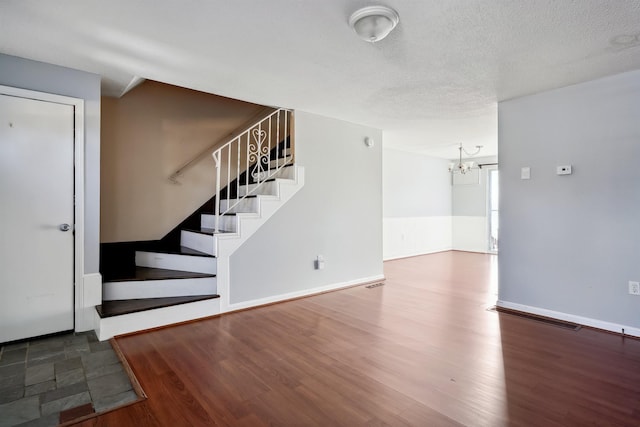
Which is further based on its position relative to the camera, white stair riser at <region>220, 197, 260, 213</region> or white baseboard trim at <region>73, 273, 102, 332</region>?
white stair riser at <region>220, 197, 260, 213</region>

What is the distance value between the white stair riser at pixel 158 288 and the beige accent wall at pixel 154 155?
3.21 feet

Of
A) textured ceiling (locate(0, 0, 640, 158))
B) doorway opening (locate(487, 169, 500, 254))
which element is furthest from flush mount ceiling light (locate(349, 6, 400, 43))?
doorway opening (locate(487, 169, 500, 254))

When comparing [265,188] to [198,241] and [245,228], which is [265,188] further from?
[198,241]

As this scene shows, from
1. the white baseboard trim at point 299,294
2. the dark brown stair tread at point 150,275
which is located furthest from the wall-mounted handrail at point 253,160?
the white baseboard trim at point 299,294

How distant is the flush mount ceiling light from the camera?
2023 millimetres

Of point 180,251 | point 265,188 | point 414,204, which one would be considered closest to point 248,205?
point 265,188

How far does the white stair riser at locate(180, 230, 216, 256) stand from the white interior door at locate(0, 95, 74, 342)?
123 cm

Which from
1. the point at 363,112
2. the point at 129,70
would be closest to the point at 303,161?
the point at 363,112

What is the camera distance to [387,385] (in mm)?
2143

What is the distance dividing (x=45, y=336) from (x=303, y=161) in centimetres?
314

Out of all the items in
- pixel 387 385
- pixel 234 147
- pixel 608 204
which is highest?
pixel 234 147

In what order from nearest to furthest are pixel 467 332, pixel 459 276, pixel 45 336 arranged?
pixel 45 336 < pixel 467 332 < pixel 459 276

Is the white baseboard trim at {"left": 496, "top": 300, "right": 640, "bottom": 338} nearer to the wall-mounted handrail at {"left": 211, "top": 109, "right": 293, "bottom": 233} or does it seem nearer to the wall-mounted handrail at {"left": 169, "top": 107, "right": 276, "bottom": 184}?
the wall-mounted handrail at {"left": 211, "top": 109, "right": 293, "bottom": 233}

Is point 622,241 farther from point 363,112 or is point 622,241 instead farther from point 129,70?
point 129,70
